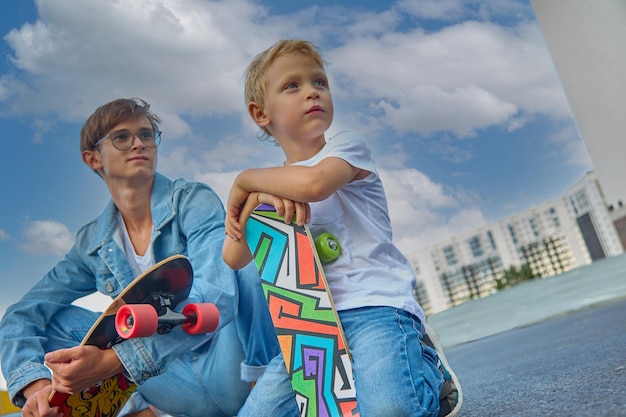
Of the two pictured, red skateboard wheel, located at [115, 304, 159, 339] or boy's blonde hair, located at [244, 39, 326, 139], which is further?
boy's blonde hair, located at [244, 39, 326, 139]

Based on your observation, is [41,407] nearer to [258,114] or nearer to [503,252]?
[258,114]

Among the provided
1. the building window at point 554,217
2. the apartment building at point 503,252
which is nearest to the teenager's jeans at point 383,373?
the apartment building at point 503,252

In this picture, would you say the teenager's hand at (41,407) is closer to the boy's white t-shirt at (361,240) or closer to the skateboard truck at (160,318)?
the skateboard truck at (160,318)

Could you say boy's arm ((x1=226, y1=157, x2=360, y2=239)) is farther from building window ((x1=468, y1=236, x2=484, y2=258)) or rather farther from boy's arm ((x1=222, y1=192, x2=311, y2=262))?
building window ((x1=468, y1=236, x2=484, y2=258))

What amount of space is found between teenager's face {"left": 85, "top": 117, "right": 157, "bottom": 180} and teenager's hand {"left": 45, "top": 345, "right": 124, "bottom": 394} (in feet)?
1.73

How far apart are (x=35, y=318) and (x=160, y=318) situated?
453mm

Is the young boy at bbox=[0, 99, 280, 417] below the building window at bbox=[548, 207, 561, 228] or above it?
below

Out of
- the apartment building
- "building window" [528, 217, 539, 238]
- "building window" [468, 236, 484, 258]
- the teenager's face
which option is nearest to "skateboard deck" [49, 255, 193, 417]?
the teenager's face

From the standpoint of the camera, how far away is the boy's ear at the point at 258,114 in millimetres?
930

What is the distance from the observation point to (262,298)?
1.07m

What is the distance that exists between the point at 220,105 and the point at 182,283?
3468 millimetres

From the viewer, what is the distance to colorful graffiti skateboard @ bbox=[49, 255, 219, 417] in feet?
→ 2.78

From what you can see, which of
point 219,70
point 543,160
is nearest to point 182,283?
point 219,70

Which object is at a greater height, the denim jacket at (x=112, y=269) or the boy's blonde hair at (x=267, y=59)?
the boy's blonde hair at (x=267, y=59)
